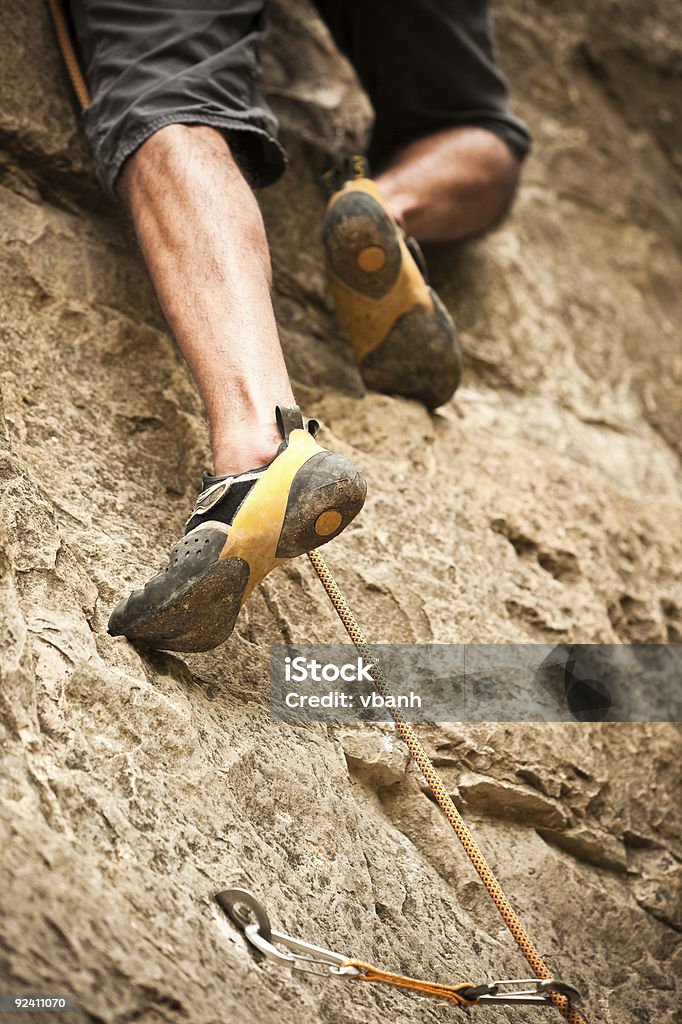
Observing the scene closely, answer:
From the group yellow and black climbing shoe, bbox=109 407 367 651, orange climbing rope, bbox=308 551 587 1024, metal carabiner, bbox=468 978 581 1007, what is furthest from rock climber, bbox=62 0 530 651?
metal carabiner, bbox=468 978 581 1007

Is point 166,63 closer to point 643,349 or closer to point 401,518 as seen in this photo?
point 401,518

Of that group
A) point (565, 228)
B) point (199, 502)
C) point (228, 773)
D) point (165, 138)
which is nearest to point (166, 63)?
point (165, 138)

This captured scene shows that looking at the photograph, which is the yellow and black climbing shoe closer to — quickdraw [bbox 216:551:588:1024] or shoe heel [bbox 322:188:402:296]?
quickdraw [bbox 216:551:588:1024]

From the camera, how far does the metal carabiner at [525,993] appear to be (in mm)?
1212

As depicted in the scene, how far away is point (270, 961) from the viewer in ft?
3.72

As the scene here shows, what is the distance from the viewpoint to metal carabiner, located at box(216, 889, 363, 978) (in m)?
1.13

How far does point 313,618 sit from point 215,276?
0.58 m

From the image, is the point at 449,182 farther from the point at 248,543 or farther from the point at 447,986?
the point at 447,986

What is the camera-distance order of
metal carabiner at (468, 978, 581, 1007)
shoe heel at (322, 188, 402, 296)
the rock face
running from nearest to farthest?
the rock face → metal carabiner at (468, 978, 581, 1007) → shoe heel at (322, 188, 402, 296)

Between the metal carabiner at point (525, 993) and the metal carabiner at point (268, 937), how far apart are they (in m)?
0.19

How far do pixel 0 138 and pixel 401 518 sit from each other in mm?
1086

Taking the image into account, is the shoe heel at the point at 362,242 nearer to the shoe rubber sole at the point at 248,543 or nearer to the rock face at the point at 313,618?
the rock face at the point at 313,618

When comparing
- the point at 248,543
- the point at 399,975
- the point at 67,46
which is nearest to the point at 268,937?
the point at 399,975

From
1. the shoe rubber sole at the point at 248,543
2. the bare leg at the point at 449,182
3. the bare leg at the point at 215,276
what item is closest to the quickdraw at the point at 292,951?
the shoe rubber sole at the point at 248,543
